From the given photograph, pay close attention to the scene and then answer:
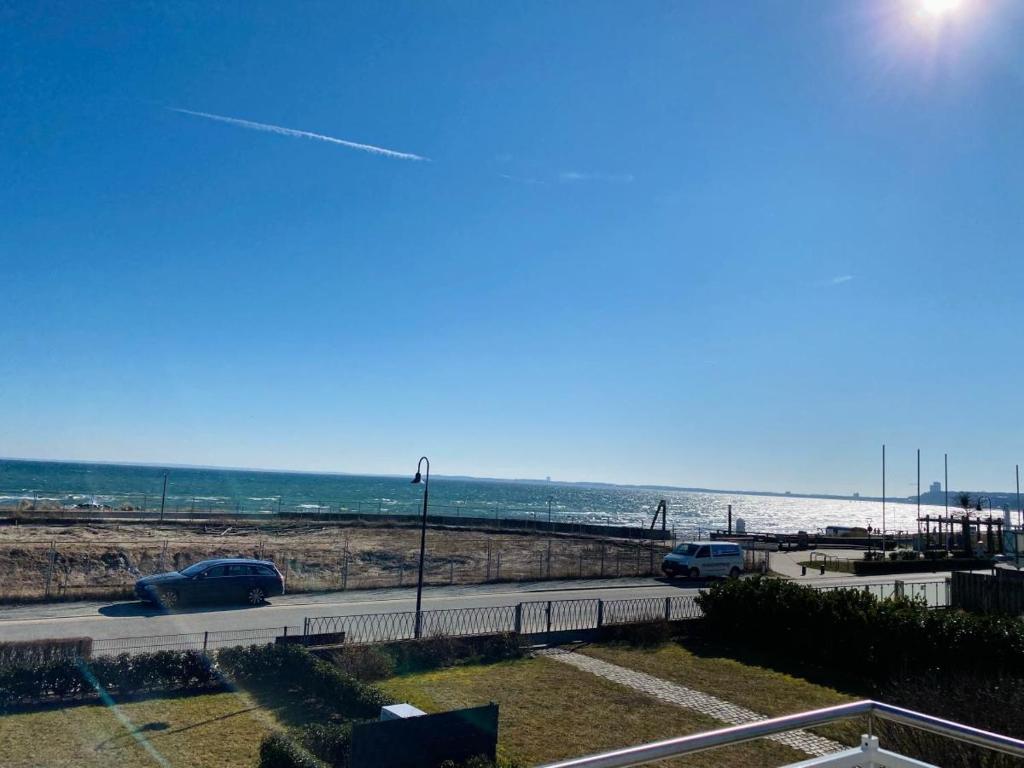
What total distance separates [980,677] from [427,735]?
10325mm

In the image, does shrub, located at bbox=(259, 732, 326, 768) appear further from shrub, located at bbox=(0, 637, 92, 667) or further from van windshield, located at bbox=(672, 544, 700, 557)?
van windshield, located at bbox=(672, 544, 700, 557)

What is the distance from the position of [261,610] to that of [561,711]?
12003 millimetres

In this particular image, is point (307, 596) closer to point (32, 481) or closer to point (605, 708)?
point (605, 708)

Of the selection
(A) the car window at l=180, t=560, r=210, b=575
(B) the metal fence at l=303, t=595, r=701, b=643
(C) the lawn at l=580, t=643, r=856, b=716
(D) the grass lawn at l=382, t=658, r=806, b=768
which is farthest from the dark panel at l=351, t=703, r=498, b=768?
(A) the car window at l=180, t=560, r=210, b=575

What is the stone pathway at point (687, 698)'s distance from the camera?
35.7 ft

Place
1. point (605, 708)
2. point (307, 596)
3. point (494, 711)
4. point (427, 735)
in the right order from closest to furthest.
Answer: point (427, 735) → point (494, 711) → point (605, 708) → point (307, 596)

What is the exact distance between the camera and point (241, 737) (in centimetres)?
1105

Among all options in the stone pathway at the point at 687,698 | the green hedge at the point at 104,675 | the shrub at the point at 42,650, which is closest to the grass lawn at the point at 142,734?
the green hedge at the point at 104,675

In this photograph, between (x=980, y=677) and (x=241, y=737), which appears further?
(x=980, y=677)

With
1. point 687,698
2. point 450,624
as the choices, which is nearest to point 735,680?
point 687,698

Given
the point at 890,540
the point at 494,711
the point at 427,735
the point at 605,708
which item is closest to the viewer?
the point at 427,735

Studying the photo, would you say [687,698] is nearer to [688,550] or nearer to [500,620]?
[500,620]

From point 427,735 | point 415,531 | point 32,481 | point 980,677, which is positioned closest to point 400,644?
point 427,735

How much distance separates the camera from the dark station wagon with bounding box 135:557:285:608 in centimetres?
2119
